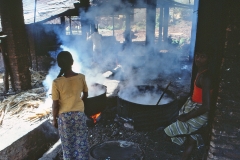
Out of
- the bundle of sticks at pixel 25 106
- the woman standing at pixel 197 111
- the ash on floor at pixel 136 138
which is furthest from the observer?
the bundle of sticks at pixel 25 106

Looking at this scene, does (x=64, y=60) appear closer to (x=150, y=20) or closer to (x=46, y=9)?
(x=46, y=9)

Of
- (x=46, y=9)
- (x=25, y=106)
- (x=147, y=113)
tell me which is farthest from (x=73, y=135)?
(x=46, y=9)

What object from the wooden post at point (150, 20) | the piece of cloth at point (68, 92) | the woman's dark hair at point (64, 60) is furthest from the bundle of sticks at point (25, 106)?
the wooden post at point (150, 20)

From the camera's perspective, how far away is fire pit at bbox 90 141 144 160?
10.8 ft

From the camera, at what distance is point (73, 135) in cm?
368

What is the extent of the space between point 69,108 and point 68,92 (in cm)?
29

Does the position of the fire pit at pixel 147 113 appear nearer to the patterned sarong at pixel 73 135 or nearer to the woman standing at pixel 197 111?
the woman standing at pixel 197 111

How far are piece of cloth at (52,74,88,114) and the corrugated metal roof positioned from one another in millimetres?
7239

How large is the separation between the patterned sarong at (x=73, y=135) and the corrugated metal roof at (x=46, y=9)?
24.2ft

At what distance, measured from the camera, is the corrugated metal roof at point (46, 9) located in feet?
32.5

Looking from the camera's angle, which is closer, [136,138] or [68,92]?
[68,92]

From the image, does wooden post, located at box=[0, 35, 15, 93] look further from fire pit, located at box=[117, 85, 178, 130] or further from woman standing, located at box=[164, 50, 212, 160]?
woman standing, located at box=[164, 50, 212, 160]

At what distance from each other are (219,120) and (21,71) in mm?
8113

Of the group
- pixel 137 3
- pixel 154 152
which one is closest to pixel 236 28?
pixel 154 152
